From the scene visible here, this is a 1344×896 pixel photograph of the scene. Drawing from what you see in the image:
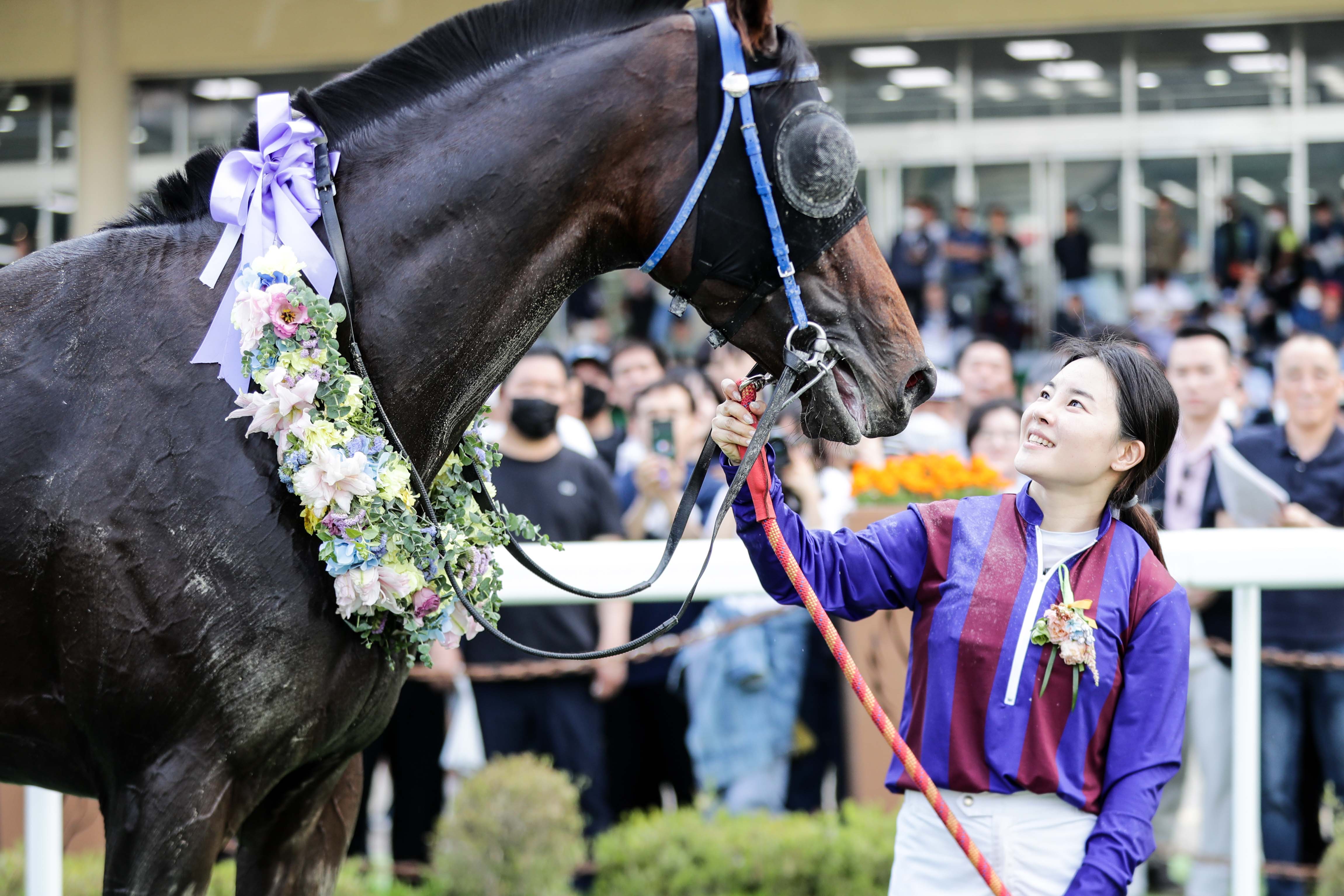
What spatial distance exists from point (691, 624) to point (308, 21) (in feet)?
33.7

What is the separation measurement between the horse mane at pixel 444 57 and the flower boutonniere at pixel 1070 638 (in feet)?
3.81

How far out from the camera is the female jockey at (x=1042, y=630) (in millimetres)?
2072

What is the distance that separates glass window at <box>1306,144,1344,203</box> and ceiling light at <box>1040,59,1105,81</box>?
2.70m

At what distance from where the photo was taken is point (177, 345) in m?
1.94

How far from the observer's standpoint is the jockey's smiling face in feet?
7.18

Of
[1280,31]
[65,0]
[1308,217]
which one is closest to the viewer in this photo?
[65,0]

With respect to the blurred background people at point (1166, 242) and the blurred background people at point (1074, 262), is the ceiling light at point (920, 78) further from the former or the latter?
the blurred background people at point (1166, 242)

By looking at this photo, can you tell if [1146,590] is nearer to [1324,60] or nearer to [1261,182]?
[1324,60]

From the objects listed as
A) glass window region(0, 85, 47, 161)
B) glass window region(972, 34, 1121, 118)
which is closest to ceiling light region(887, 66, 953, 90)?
glass window region(972, 34, 1121, 118)

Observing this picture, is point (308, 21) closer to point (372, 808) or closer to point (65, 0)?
point (65, 0)

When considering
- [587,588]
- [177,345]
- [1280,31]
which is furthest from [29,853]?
[1280,31]

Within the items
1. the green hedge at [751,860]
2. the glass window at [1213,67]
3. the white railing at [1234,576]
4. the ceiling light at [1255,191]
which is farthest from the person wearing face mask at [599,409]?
the ceiling light at [1255,191]

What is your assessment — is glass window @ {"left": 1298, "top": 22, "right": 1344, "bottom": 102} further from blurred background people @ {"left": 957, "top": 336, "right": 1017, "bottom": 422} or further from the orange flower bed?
the orange flower bed

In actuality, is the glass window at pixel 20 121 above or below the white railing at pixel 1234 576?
above
